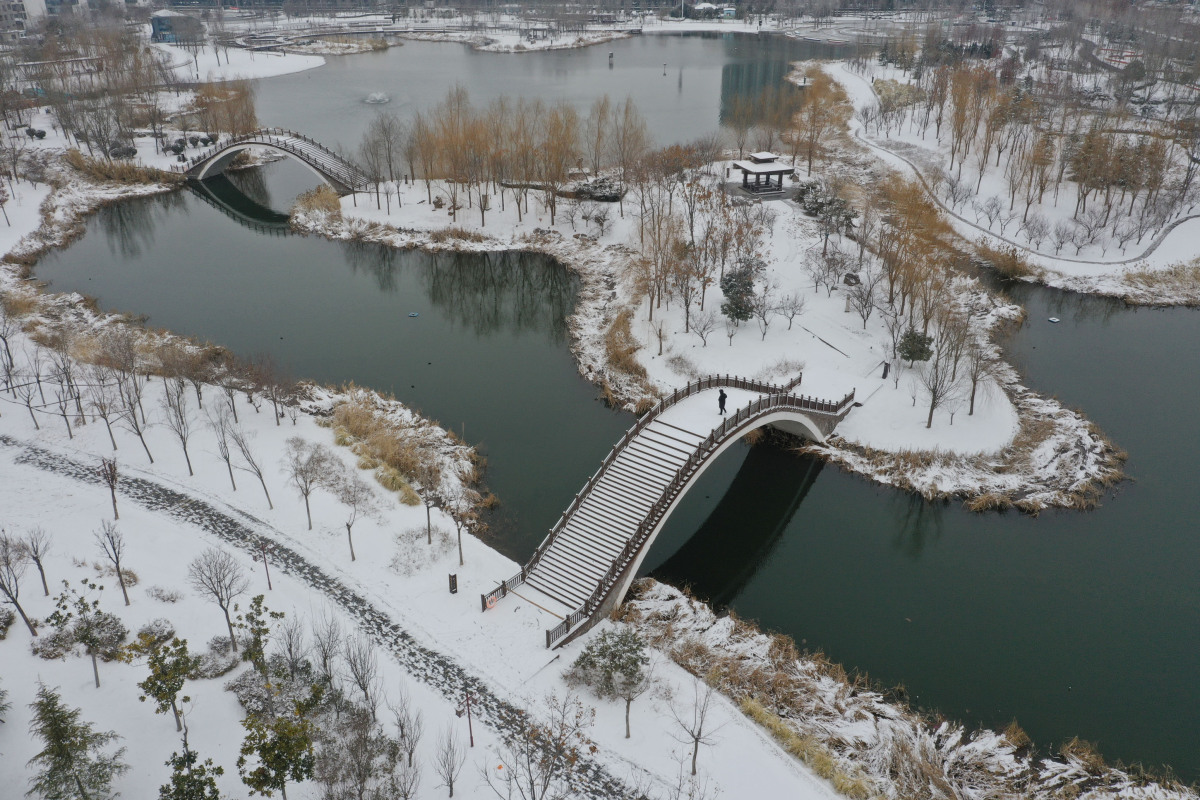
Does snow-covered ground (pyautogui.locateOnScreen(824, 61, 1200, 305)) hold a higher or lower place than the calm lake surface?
higher

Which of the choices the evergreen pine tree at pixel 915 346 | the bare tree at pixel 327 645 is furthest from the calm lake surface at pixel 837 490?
the bare tree at pixel 327 645

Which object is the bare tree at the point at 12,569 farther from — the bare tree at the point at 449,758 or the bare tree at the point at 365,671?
the bare tree at the point at 449,758

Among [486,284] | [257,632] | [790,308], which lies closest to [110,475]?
[257,632]

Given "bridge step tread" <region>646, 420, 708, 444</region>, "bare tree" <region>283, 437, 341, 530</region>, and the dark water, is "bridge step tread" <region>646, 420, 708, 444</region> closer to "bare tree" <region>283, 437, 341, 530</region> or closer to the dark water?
"bare tree" <region>283, 437, 341, 530</region>

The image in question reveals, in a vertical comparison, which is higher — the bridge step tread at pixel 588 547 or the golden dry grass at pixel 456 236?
the golden dry grass at pixel 456 236

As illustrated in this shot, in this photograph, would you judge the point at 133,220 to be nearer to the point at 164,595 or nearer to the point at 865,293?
the point at 164,595

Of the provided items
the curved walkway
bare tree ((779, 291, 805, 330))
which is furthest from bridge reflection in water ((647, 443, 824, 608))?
the curved walkway

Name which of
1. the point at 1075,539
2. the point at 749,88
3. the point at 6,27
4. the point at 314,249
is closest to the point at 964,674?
the point at 1075,539
